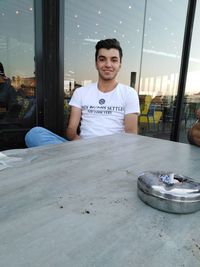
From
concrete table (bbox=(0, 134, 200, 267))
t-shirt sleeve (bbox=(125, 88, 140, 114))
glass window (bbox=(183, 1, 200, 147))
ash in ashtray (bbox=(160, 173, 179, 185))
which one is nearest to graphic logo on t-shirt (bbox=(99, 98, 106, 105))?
t-shirt sleeve (bbox=(125, 88, 140, 114))

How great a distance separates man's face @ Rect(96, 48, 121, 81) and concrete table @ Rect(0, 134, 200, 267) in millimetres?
1071

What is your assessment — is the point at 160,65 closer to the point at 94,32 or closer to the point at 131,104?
the point at 94,32

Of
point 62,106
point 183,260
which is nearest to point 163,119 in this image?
point 62,106

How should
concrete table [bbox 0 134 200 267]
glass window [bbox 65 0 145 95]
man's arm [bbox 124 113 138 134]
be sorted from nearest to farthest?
concrete table [bbox 0 134 200 267] → man's arm [bbox 124 113 138 134] → glass window [bbox 65 0 145 95]

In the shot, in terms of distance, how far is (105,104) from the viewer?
5.34 feet

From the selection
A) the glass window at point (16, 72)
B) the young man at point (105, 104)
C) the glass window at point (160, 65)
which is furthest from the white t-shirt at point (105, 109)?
the glass window at point (160, 65)

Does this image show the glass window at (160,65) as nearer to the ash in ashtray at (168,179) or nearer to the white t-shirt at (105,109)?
the white t-shirt at (105,109)

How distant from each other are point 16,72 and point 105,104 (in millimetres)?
784

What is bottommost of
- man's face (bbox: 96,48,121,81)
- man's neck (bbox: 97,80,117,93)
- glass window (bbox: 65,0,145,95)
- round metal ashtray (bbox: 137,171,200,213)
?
round metal ashtray (bbox: 137,171,200,213)

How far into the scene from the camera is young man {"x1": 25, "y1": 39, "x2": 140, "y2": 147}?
160 cm

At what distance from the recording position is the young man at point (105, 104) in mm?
1602

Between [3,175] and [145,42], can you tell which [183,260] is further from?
[145,42]

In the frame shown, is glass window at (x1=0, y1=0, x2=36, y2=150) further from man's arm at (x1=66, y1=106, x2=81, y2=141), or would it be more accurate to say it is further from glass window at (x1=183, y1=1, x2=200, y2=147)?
glass window at (x1=183, y1=1, x2=200, y2=147)

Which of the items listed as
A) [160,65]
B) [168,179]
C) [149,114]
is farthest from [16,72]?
[160,65]
